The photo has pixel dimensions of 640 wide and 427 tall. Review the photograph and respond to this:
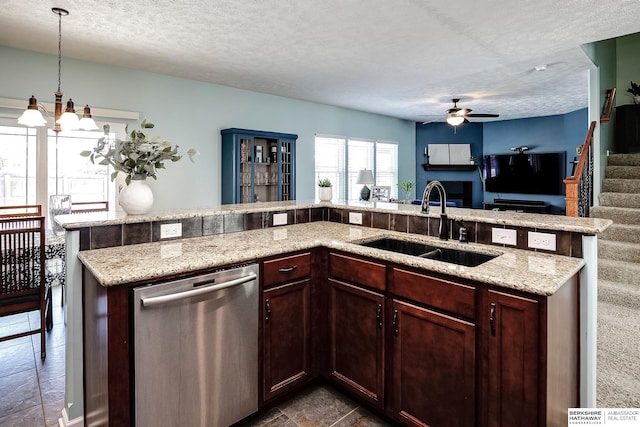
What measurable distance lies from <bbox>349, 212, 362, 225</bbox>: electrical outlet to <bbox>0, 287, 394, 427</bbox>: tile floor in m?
1.19

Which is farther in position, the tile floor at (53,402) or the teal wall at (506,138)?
the teal wall at (506,138)

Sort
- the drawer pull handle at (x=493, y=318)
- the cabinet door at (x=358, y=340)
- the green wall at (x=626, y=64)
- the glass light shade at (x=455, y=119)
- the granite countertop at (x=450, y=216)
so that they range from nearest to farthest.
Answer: the drawer pull handle at (x=493, y=318) < the granite countertop at (x=450, y=216) < the cabinet door at (x=358, y=340) < the green wall at (x=626, y=64) < the glass light shade at (x=455, y=119)

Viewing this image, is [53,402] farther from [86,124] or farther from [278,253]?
[86,124]

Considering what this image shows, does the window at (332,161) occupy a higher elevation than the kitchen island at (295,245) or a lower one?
higher

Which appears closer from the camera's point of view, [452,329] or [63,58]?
[452,329]

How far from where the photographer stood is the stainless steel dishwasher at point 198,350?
5.11ft

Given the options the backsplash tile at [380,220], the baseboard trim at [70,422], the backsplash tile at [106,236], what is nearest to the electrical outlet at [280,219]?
the backsplash tile at [380,220]

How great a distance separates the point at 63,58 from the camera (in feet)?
13.8

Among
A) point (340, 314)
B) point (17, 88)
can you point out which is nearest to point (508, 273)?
point (340, 314)

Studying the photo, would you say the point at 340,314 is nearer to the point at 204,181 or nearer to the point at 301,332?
the point at 301,332

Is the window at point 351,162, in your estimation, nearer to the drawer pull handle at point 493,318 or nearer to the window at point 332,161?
the window at point 332,161

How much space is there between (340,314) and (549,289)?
3.69 ft

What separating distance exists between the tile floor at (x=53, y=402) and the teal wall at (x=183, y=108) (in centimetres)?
262

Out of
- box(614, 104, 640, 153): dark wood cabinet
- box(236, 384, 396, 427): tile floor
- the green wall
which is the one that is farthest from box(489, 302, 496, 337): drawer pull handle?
the green wall
